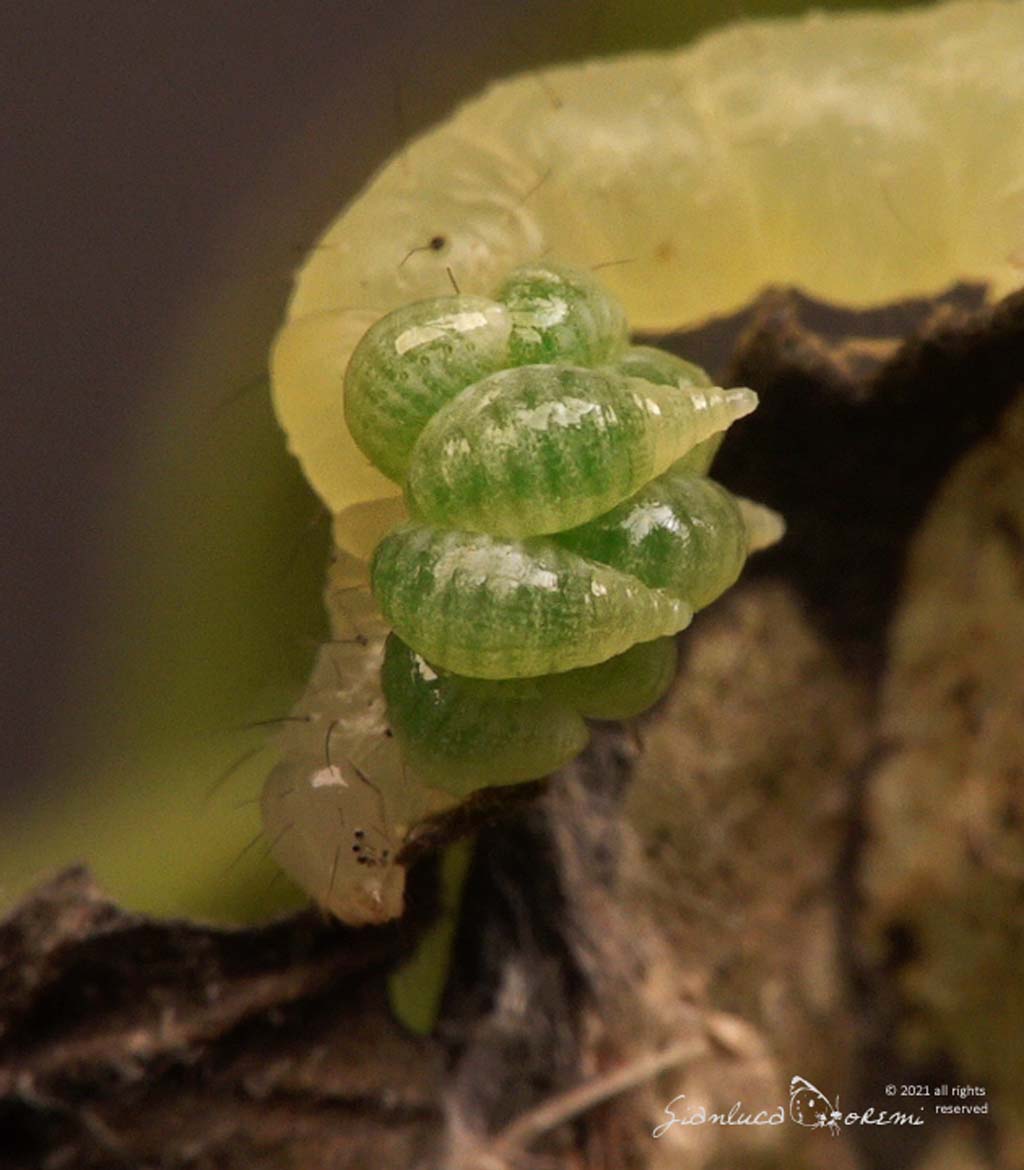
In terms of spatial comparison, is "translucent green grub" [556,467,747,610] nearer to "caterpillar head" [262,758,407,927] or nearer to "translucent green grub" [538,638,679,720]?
"translucent green grub" [538,638,679,720]

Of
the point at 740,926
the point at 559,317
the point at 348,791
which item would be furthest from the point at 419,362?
the point at 740,926

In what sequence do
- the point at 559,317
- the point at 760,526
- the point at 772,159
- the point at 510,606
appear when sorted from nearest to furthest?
the point at 510,606
the point at 559,317
the point at 760,526
the point at 772,159

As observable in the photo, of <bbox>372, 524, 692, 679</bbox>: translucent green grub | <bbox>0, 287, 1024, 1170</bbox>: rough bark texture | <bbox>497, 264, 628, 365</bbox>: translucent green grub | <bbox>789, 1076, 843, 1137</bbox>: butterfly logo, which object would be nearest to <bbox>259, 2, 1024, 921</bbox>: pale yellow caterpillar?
<bbox>0, 287, 1024, 1170</bbox>: rough bark texture

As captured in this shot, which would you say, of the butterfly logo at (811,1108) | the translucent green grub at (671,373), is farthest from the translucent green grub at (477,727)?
the butterfly logo at (811,1108)

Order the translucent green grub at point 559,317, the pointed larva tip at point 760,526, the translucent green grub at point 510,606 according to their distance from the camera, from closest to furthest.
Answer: the translucent green grub at point 510,606, the translucent green grub at point 559,317, the pointed larva tip at point 760,526

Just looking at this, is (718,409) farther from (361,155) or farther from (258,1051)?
(361,155)

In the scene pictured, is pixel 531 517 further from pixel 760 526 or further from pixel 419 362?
pixel 760 526

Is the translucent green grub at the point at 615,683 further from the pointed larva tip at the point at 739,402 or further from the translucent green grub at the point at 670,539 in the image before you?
the pointed larva tip at the point at 739,402
